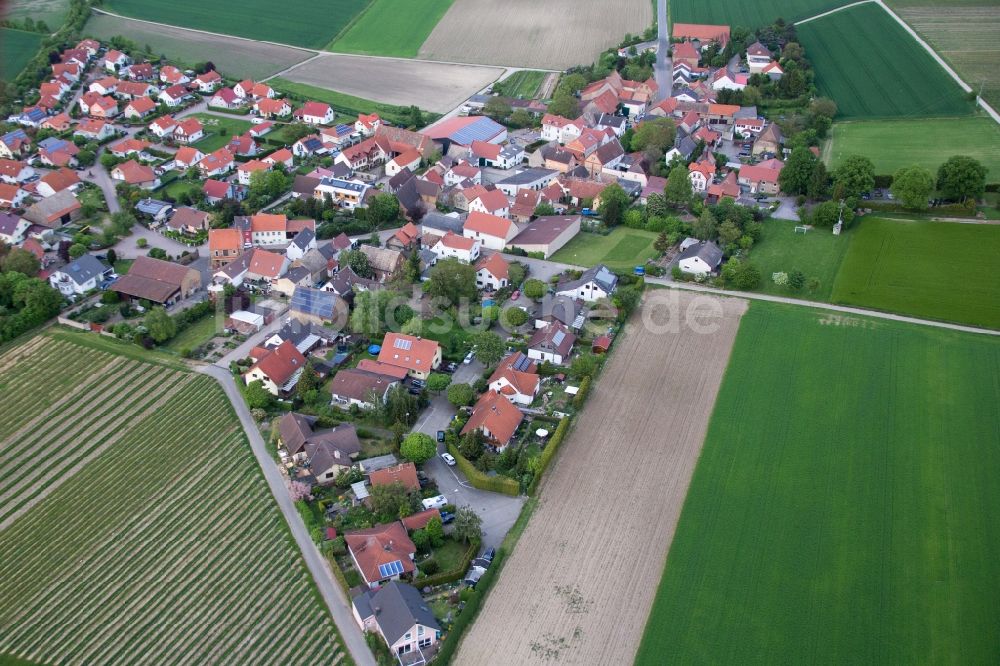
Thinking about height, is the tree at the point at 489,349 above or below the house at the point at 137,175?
below

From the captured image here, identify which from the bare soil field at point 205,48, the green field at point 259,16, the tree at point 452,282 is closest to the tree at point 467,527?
the tree at point 452,282

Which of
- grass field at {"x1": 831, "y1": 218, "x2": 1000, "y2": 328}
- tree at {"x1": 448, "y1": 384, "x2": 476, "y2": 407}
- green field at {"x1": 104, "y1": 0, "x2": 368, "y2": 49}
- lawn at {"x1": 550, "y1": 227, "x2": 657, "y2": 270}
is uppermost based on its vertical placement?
green field at {"x1": 104, "y1": 0, "x2": 368, "y2": 49}

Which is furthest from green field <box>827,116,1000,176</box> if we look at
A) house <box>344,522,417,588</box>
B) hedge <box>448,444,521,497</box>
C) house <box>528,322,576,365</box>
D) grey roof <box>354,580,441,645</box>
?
grey roof <box>354,580,441,645</box>

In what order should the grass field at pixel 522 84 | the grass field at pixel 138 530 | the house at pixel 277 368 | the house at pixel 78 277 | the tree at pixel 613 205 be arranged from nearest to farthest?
the grass field at pixel 138 530
the house at pixel 277 368
the house at pixel 78 277
the tree at pixel 613 205
the grass field at pixel 522 84

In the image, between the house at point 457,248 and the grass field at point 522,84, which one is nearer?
the house at point 457,248

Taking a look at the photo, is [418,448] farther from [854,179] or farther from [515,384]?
[854,179]

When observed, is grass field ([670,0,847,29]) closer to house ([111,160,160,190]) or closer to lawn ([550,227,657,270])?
lawn ([550,227,657,270])

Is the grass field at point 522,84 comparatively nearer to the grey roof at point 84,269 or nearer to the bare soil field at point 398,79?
the bare soil field at point 398,79
